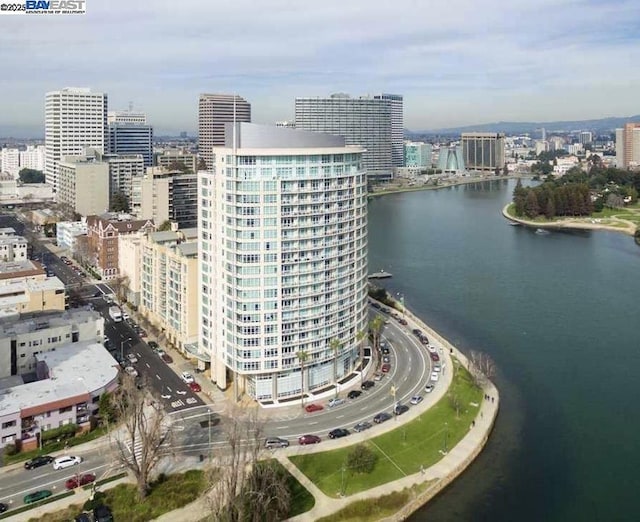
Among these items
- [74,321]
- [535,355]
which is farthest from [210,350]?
[535,355]

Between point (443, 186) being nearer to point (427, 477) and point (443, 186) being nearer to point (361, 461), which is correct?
point (427, 477)

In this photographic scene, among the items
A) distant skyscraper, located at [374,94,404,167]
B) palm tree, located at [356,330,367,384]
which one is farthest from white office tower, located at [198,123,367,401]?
distant skyscraper, located at [374,94,404,167]

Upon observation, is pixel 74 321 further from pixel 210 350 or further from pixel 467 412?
pixel 467 412

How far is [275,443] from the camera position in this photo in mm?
17484

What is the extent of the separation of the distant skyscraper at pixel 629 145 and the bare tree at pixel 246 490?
122m

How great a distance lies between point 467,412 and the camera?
1988 centimetres

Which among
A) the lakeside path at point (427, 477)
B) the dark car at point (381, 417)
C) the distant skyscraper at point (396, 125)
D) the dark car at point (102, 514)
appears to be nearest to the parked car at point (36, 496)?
the dark car at point (102, 514)

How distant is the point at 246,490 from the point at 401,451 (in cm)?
529

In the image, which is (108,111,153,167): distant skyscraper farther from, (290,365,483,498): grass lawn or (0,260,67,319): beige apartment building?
(290,365,483,498): grass lawn

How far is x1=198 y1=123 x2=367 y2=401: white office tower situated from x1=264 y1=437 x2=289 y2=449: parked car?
8.76 feet

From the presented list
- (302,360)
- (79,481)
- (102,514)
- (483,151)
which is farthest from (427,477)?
(483,151)

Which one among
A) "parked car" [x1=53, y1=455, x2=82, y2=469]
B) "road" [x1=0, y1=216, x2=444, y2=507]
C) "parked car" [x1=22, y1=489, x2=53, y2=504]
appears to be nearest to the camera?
"parked car" [x1=22, y1=489, x2=53, y2=504]

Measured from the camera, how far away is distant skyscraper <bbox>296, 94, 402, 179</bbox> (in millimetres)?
96125

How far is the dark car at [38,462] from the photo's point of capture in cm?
1645
